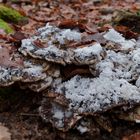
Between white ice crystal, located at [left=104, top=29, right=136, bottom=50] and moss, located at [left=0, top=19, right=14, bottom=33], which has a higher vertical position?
white ice crystal, located at [left=104, top=29, right=136, bottom=50]

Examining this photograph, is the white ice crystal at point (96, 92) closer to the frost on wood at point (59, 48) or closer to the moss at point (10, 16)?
the frost on wood at point (59, 48)

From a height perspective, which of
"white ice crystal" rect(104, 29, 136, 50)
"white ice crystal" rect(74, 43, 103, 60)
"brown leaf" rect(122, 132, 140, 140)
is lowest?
"brown leaf" rect(122, 132, 140, 140)

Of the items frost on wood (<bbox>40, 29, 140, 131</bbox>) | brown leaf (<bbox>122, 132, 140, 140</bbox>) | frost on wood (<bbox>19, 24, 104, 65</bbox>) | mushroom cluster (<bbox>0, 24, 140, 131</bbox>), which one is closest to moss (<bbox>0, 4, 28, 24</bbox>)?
frost on wood (<bbox>19, 24, 104, 65</bbox>)

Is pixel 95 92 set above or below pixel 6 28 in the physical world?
above

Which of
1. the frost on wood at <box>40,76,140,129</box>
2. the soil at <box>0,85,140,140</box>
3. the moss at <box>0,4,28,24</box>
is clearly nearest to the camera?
the frost on wood at <box>40,76,140,129</box>

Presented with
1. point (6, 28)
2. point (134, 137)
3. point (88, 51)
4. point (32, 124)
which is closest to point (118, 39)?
point (88, 51)

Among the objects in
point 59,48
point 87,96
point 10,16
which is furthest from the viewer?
point 10,16

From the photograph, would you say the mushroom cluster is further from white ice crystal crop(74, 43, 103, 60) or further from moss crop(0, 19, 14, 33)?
moss crop(0, 19, 14, 33)

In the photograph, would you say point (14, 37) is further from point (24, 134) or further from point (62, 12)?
point (62, 12)

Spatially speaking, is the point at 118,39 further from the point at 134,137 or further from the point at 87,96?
the point at 134,137
